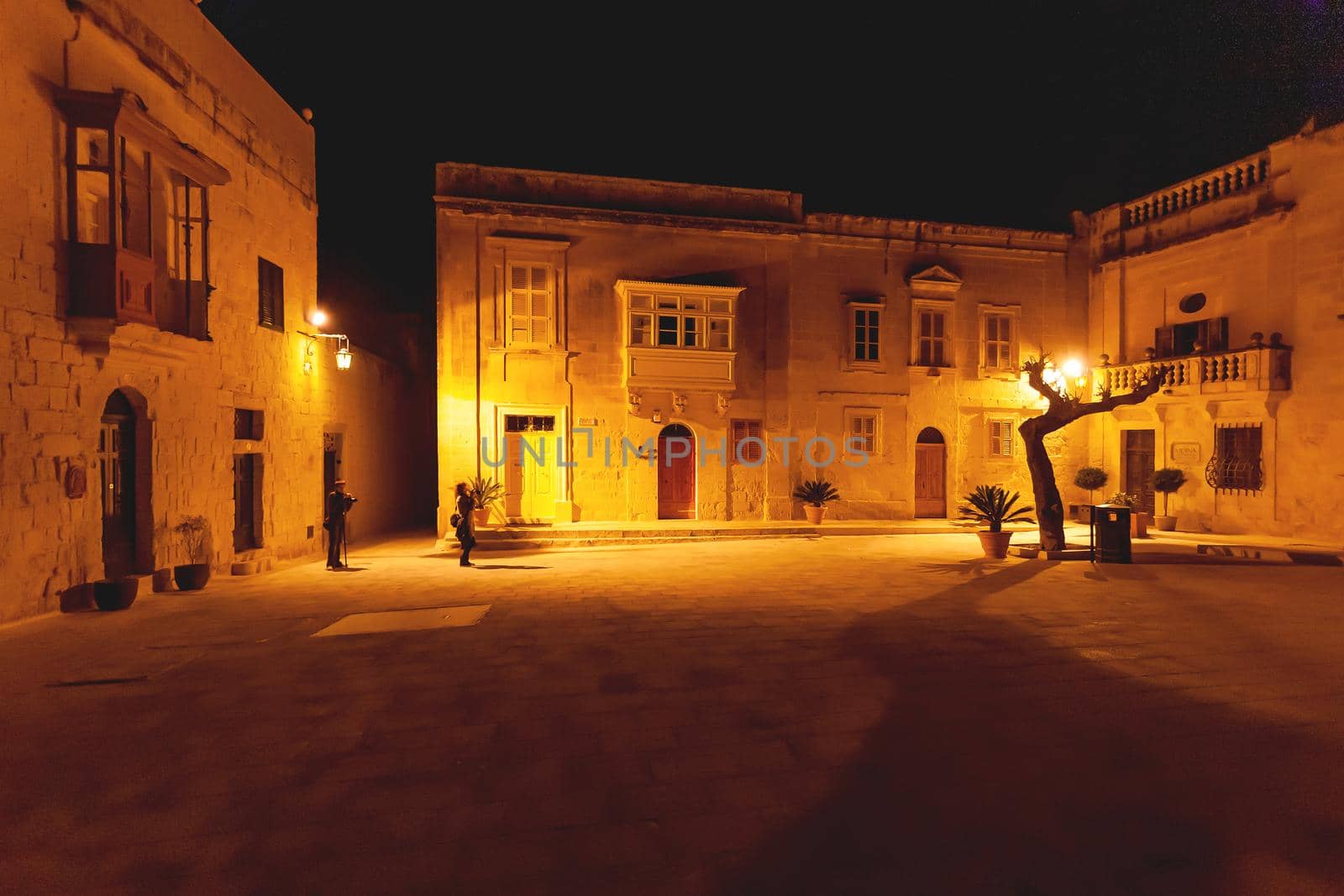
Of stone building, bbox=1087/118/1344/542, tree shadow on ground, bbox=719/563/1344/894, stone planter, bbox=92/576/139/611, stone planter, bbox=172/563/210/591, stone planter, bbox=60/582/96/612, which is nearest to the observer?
tree shadow on ground, bbox=719/563/1344/894

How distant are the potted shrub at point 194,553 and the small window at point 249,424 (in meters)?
1.96

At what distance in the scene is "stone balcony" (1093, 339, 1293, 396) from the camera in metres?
15.0

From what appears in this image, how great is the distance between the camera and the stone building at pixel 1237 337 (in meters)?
14.5

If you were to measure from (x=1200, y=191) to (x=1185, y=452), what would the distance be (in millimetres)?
6734

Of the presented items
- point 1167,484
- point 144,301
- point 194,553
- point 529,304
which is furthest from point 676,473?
point 1167,484

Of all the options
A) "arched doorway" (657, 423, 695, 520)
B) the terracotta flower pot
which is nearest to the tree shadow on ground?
the terracotta flower pot

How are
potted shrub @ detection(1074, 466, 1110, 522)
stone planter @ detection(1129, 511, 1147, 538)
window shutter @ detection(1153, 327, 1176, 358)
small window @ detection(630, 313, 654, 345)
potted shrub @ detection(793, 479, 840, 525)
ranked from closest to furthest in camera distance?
stone planter @ detection(1129, 511, 1147, 538) < small window @ detection(630, 313, 654, 345) < potted shrub @ detection(793, 479, 840, 525) < window shutter @ detection(1153, 327, 1176, 358) < potted shrub @ detection(1074, 466, 1110, 522)

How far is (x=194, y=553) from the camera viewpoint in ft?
33.8

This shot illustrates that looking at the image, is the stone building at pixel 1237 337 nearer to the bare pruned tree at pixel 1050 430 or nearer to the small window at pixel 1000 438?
the small window at pixel 1000 438

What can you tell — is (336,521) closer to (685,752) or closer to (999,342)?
(685,752)

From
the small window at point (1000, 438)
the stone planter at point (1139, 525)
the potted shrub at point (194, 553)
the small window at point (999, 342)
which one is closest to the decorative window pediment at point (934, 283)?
the small window at point (999, 342)

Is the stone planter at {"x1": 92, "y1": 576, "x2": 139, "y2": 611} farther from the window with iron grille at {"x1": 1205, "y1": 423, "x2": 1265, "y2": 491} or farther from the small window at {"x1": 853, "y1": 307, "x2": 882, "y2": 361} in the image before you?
the window with iron grille at {"x1": 1205, "y1": 423, "x2": 1265, "y2": 491}

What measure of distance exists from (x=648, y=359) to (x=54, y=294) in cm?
1131

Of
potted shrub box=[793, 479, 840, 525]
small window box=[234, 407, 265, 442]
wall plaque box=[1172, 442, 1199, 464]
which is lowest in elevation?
potted shrub box=[793, 479, 840, 525]
